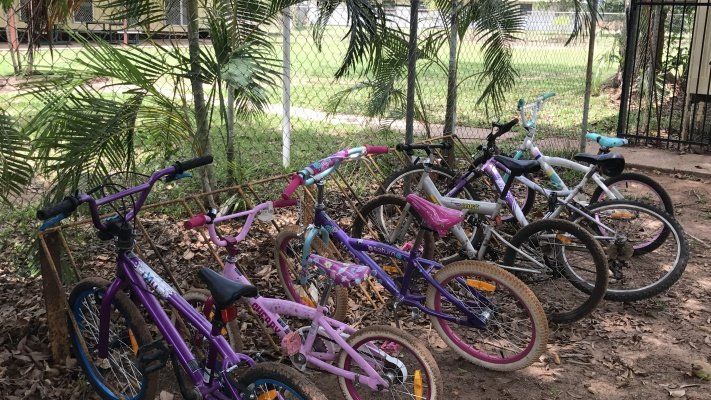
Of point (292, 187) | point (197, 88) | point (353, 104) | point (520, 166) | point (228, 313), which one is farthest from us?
point (353, 104)

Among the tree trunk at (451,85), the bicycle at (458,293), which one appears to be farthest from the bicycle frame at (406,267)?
the tree trunk at (451,85)

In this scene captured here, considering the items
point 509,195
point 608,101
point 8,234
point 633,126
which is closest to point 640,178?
point 509,195

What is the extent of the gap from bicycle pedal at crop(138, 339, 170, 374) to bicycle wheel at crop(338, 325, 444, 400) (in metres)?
0.72

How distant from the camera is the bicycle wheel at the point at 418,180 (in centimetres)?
450

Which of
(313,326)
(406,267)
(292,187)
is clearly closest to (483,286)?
(406,267)

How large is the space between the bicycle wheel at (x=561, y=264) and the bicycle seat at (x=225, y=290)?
81.9 inches

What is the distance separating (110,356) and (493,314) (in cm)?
191

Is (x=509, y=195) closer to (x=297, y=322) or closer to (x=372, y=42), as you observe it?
(x=372, y=42)

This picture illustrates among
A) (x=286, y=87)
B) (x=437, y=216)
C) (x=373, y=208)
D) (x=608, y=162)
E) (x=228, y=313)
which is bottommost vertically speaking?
(x=373, y=208)

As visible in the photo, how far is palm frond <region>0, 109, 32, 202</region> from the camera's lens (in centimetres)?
336

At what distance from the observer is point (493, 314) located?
336 centimetres

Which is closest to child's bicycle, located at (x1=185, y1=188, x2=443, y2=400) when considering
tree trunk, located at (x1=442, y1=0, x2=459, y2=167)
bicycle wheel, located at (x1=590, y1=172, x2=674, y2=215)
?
bicycle wheel, located at (x1=590, y1=172, x2=674, y2=215)

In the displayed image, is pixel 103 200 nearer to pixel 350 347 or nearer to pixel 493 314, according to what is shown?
pixel 350 347

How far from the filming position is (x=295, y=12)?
5.16 metres
